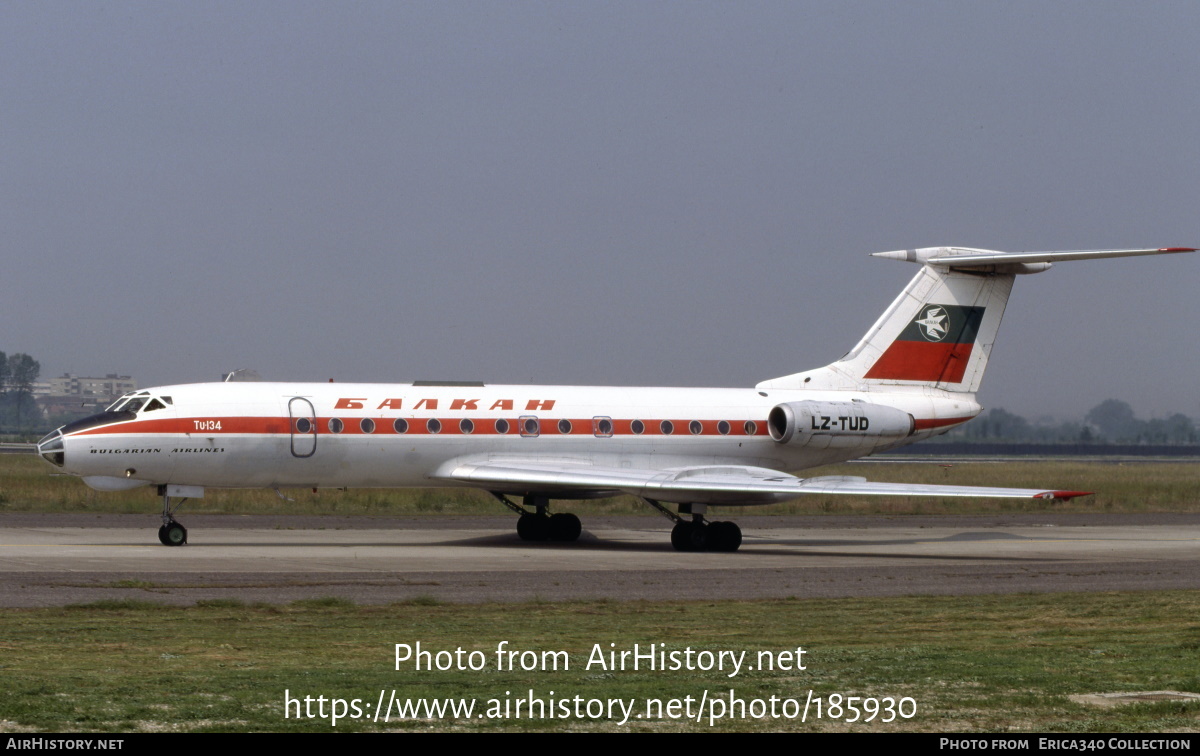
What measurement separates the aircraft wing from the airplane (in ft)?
0.17

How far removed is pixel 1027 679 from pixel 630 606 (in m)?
7.00

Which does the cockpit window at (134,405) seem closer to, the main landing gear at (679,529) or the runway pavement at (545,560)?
the runway pavement at (545,560)

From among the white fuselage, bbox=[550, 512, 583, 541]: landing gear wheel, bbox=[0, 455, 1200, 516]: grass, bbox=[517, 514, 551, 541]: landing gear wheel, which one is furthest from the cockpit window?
bbox=[0, 455, 1200, 516]: grass

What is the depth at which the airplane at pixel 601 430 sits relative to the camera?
85.7 feet

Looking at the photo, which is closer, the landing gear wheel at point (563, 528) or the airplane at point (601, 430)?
the airplane at point (601, 430)

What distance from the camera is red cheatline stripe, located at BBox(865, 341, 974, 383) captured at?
3203 centimetres

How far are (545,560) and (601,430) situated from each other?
5585 mm

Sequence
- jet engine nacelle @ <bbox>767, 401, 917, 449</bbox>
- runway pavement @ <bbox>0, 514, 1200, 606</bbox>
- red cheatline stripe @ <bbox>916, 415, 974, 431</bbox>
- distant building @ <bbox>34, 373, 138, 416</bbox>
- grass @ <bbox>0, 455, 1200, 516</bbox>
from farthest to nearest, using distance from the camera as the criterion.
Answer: distant building @ <bbox>34, 373, 138, 416</bbox> → grass @ <bbox>0, 455, 1200, 516</bbox> → red cheatline stripe @ <bbox>916, 415, 974, 431</bbox> → jet engine nacelle @ <bbox>767, 401, 917, 449</bbox> → runway pavement @ <bbox>0, 514, 1200, 606</bbox>

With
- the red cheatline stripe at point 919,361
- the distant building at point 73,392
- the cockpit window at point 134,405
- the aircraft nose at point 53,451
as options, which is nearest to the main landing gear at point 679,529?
the red cheatline stripe at point 919,361

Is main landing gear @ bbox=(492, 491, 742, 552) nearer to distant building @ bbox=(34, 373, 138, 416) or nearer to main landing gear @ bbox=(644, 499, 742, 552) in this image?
main landing gear @ bbox=(644, 499, 742, 552)

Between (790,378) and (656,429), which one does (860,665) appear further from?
(790,378)

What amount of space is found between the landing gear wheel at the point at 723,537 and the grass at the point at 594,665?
9627 millimetres

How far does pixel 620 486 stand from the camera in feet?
88.9
